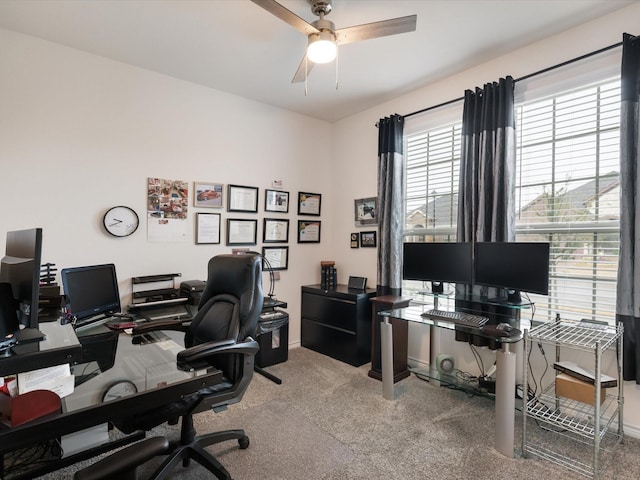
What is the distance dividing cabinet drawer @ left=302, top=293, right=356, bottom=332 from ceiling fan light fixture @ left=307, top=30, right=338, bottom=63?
2269 mm

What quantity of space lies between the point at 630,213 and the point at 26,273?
3.12 metres

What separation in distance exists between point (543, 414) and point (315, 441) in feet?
4.93

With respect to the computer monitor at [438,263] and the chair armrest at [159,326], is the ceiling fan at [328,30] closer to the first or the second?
the computer monitor at [438,263]

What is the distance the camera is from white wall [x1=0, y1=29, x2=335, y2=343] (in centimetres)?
246

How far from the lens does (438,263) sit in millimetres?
2906

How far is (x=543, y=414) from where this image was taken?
215 centimetres

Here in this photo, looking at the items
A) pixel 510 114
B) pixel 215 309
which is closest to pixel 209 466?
pixel 215 309

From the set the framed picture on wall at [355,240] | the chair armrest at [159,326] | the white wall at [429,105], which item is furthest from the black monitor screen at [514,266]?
the chair armrest at [159,326]

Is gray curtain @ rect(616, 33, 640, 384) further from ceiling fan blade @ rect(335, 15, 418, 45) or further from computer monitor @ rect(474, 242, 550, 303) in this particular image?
ceiling fan blade @ rect(335, 15, 418, 45)

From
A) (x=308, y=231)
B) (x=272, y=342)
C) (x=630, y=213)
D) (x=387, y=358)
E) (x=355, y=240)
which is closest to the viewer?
(x=630, y=213)

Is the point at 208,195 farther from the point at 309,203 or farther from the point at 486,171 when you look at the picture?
the point at 486,171

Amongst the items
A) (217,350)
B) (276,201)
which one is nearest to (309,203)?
(276,201)

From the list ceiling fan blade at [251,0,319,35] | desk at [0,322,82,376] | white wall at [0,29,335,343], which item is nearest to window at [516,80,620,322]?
ceiling fan blade at [251,0,319,35]

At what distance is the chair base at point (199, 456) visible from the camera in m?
1.71
